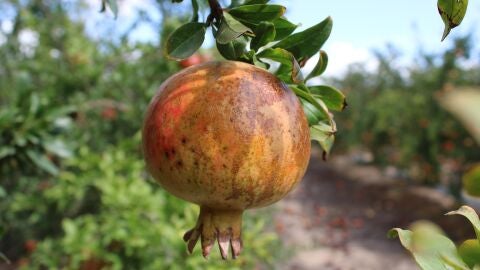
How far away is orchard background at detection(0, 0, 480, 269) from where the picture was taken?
2.02 meters

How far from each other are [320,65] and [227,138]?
0.71ft

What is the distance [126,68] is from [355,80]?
9.04m

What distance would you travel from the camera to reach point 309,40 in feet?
2.12

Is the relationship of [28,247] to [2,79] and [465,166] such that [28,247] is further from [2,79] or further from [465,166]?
[465,166]

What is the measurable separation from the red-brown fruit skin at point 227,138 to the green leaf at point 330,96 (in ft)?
0.37

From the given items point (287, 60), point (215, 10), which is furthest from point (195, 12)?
point (287, 60)

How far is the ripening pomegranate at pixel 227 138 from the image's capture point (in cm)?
53

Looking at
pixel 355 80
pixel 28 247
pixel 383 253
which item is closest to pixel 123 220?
pixel 28 247

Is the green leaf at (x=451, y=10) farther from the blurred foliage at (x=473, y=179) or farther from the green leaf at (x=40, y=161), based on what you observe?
the green leaf at (x=40, y=161)

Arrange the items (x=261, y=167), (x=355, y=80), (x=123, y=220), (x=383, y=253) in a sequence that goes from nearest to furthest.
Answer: (x=261, y=167), (x=123, y=220), (x=383, y=253), (x=355, y=80)

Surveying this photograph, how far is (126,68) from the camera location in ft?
11.8

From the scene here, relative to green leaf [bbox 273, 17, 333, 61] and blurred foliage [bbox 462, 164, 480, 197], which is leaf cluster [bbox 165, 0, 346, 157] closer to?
green leaf [bbox 273, 17, 333, 61]

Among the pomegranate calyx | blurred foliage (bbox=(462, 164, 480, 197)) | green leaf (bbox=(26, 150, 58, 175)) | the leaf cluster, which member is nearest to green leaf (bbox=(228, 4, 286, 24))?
the leaf cluster

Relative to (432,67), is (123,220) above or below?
above
